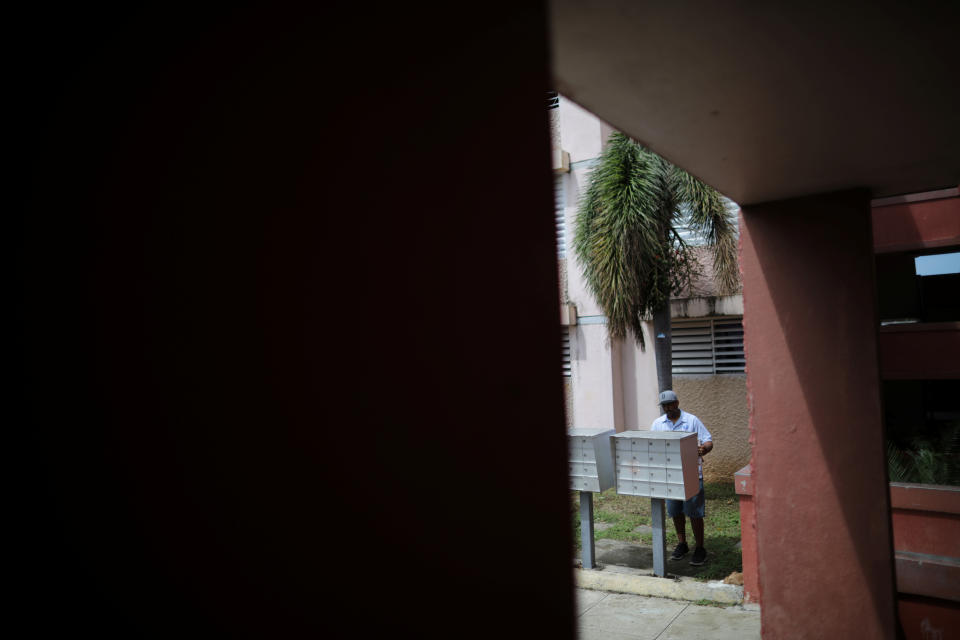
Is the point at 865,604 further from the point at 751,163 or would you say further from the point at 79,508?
the point at 79,508

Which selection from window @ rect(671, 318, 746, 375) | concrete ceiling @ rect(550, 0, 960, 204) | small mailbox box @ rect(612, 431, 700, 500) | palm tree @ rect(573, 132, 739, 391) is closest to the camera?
concrete ceiling @ rect(550, 0, 960, 204)

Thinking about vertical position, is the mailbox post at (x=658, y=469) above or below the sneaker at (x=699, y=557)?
above

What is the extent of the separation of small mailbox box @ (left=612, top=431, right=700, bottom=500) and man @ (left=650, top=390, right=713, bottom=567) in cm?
39

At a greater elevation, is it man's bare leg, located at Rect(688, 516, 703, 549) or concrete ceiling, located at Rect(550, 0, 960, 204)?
concrete ceiling, located at Rect(550, 0, 960, 204)

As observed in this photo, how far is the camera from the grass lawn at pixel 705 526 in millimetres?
6926

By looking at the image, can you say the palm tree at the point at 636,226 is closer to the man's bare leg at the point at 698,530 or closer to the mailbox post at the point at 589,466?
the mailbox post at the point at 589,466

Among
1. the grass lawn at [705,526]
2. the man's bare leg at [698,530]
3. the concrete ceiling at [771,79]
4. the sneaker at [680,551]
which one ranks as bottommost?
the grass lawn at [705,526]

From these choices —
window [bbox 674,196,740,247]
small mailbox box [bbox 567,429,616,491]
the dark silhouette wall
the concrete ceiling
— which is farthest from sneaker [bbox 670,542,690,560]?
the dark silhouette wall

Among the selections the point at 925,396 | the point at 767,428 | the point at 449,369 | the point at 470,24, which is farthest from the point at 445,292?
the point at 925,396

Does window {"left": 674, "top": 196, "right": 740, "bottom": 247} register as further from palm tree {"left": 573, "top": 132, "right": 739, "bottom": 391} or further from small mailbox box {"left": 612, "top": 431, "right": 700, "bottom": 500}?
small mailbox box {"left": 612, "top": 431, "right": 700, "bottom": 500}

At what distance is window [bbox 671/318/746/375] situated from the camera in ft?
35.9

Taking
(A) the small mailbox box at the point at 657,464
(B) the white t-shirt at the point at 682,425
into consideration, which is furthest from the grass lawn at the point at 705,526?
(B) the white t-shirt at the point at 682,425

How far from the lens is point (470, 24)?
1054 millimetres

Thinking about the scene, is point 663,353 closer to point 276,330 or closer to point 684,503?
point 684,503
